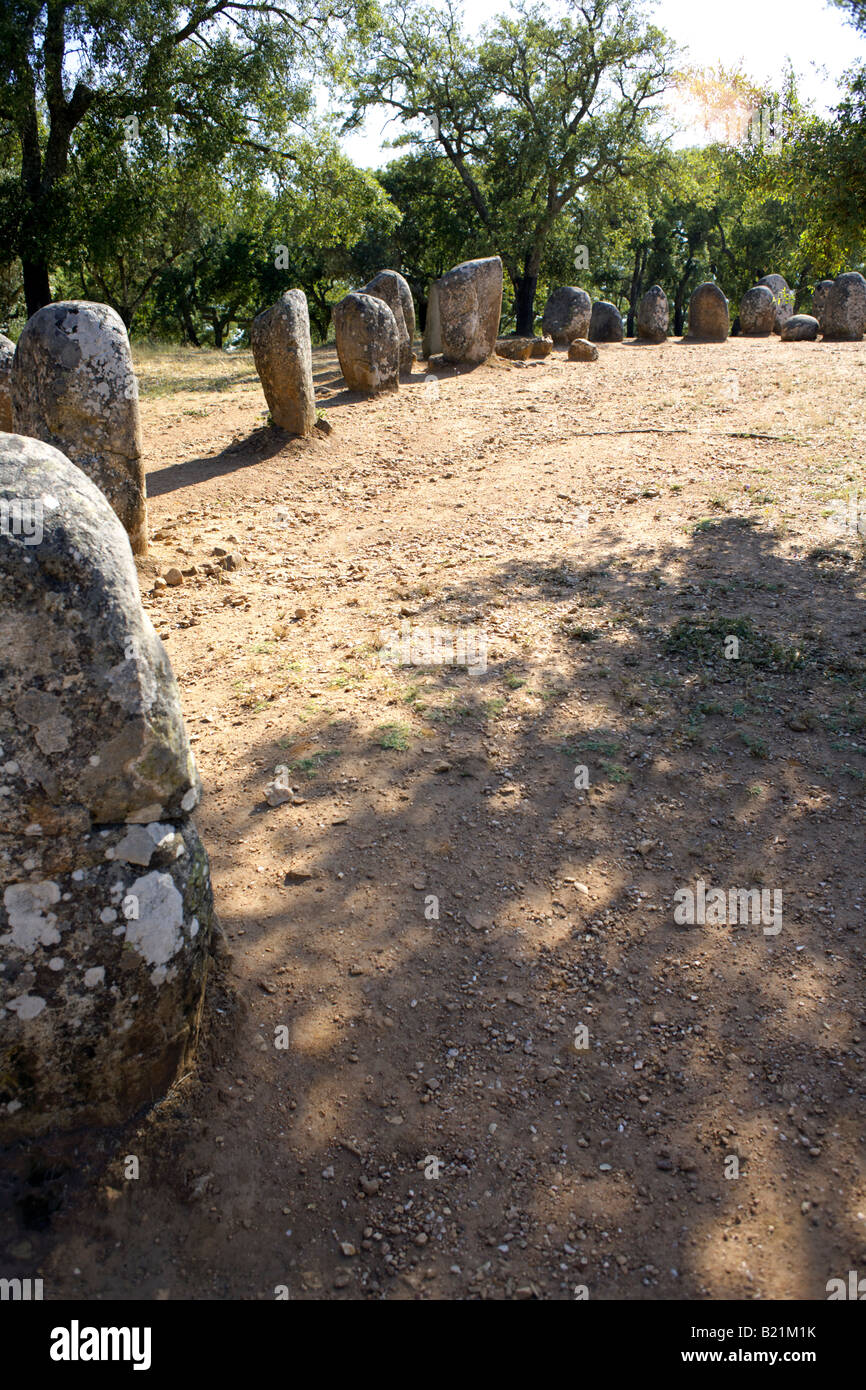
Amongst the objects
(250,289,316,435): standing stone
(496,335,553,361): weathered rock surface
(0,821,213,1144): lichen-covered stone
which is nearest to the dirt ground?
(0,821,213,1144): lichen-covered stone

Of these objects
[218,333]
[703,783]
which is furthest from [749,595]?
[218,333]

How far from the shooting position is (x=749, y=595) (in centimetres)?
672

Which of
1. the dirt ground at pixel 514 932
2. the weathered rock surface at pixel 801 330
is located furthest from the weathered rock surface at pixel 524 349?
the dirt ground at pixel 514 932

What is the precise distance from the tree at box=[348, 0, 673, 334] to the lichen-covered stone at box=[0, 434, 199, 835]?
971 inches

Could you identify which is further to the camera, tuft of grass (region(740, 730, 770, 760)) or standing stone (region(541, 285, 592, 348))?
standing stone (region(541, 285, 592, 348))

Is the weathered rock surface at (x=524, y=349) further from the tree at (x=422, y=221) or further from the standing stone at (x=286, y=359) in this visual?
the tree at (x=422, y=221)

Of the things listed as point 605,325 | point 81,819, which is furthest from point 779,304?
point 81,819

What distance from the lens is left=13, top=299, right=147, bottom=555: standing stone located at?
7.07 metres

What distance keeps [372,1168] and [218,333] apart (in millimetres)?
35565

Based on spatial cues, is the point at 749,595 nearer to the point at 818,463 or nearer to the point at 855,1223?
the point at 818,463

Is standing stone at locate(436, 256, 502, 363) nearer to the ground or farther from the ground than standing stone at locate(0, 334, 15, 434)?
farther from the ground

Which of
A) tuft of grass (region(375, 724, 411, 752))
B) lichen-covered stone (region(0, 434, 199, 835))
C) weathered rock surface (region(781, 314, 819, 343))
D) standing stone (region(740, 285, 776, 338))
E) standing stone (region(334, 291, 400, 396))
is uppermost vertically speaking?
standing stone (region(740, 285, 776, 338))

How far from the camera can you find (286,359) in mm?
10445

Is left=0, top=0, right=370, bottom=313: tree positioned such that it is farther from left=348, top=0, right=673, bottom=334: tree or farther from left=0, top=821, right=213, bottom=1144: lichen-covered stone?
left=0, top=821, right=213, bottom=1144: lichen-covered stone
